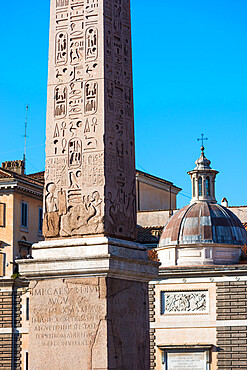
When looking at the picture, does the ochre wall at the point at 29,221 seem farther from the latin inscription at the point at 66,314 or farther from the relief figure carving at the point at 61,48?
the latin inscription at the point at 66,314

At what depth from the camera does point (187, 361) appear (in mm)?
33406

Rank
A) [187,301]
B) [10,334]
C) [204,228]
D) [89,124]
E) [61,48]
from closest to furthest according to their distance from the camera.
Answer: [89,124], [61,48], [187,301], [204,228], [10,334]

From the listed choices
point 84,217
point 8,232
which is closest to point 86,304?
point 84,217

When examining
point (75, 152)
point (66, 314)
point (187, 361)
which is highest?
point (75, 152)

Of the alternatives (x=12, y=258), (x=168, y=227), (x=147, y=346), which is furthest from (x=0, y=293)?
(x=147, y=346)

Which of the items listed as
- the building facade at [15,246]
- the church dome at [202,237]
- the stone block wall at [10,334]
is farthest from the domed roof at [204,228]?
the stone block wall at [10,334]

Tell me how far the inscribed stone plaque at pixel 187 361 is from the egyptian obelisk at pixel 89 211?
22758 mm

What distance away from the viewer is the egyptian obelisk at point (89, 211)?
1027 centimetres

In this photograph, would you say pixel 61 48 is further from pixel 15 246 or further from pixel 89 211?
pixel 15 246

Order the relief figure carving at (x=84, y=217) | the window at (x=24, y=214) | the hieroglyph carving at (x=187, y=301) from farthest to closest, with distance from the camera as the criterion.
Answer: the window at (x=24, y=214) → the hieroglyph carving at (x=187, y=301) → the relief figure carving at (x=84, y=217)

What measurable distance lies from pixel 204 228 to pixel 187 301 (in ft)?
11.1

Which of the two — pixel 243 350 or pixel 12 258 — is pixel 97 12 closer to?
pixel 243 350

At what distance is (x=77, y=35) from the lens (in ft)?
36.9

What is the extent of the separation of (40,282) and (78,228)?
2.60ft
